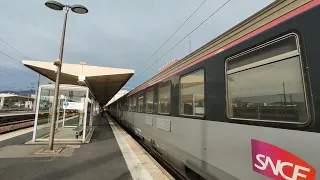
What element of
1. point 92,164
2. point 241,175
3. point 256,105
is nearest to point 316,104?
point 256,105

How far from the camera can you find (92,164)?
5.99 m

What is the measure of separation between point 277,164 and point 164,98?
4.24m

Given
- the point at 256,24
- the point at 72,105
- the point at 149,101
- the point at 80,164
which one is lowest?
the point at 80,164

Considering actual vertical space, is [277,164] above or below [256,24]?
below

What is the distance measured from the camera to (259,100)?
2988mm

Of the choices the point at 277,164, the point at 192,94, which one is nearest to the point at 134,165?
the point at 192,94

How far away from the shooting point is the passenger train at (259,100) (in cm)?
232

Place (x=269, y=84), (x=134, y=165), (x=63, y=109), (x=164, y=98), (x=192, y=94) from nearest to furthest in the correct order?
1. (x=269, y=84)
2. (x=192, y=94)
3. (x=134, y=165)
4. (x=164, y=98)
5. (x=63, y=109)

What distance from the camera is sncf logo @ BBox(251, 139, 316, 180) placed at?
225 cm

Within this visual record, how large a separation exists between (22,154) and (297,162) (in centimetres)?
722

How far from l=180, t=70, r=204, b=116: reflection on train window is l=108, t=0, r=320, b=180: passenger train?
2 cm

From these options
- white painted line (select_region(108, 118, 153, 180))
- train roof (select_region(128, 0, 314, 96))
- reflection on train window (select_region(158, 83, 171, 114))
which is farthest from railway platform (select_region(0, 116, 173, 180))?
train roof (select_region(128, 0, 314, 96))

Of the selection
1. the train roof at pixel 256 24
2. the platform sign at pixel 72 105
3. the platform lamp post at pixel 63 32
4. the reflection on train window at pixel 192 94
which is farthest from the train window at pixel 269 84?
the platform sign at pixel 72 105

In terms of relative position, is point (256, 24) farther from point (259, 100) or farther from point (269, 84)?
point (259, 100)
